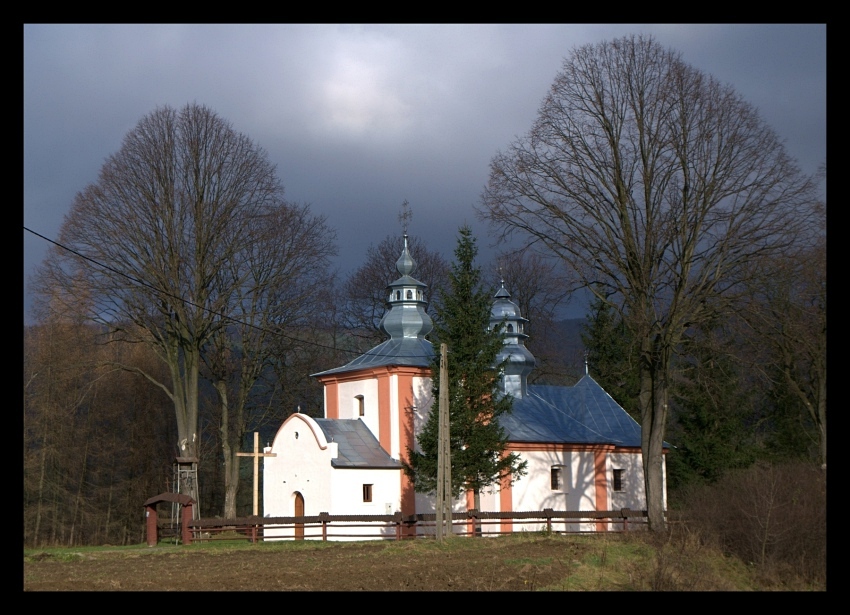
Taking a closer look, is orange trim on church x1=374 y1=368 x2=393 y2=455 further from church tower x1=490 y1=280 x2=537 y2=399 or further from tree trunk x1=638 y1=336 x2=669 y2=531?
tree trunk x1=638 y1=336 x2=669 y2=531

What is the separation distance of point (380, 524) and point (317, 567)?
42.9ft

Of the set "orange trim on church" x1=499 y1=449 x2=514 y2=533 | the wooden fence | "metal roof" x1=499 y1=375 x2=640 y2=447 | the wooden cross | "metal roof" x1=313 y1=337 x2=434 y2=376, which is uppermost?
"metal roof" x1=313 y1=337 x2=434 y2=376

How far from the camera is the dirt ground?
52.7 feet

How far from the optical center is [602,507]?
3725 cm

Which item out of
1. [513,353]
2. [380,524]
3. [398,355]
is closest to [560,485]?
[513,353]

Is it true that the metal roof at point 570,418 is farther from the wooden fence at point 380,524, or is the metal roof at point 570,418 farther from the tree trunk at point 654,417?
the tree trunk at point 654,417

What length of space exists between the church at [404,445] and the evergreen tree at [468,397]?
169cm

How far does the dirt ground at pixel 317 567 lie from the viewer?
16.1m

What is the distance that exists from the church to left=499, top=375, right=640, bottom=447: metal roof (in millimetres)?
56

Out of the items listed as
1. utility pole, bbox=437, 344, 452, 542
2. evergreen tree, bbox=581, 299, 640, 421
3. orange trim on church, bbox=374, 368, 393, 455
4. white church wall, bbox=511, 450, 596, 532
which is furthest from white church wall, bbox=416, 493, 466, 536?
evergreen tree, bbox=581, 299, 640, 421

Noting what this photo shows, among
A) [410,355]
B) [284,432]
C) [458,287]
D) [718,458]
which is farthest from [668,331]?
[718,458]

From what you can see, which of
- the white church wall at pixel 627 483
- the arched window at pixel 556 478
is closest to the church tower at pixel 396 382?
the arched window at pixel 556 478
